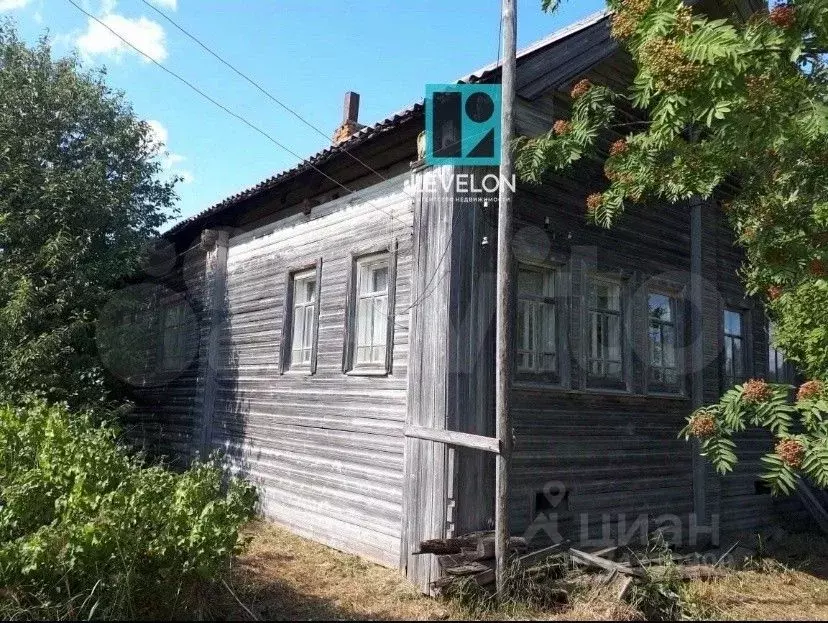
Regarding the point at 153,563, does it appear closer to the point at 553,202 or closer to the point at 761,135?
the point at 553,202

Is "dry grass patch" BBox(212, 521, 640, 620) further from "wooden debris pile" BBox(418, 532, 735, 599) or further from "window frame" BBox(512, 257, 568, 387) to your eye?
"window frame" BBox(512, 257, 568, 387)

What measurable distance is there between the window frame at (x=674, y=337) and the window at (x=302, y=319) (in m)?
4.26

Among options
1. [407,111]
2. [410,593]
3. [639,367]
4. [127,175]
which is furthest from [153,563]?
[127,175]

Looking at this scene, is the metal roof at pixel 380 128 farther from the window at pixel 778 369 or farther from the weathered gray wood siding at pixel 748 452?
the window at pixel 778 369

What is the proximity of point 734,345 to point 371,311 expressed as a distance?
5.89 m

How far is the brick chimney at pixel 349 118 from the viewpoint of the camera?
38.1ft

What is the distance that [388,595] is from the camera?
20.1 ft

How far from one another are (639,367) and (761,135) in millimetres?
3434

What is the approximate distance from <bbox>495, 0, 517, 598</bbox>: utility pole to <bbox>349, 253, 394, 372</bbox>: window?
168 centimetres

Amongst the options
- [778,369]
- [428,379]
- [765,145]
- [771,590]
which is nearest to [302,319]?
[428,379]

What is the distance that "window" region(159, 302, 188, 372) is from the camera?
38.5 feet

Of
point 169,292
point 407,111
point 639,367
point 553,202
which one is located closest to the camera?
point 407,111

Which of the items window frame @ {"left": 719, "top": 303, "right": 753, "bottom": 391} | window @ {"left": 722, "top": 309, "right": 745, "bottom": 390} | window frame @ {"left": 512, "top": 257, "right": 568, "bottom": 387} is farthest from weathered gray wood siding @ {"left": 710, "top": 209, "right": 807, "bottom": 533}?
window frame @ {"left": 512, "top": 257, "right": 568, "bottom": 387}

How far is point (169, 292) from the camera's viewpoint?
12.6 meters
